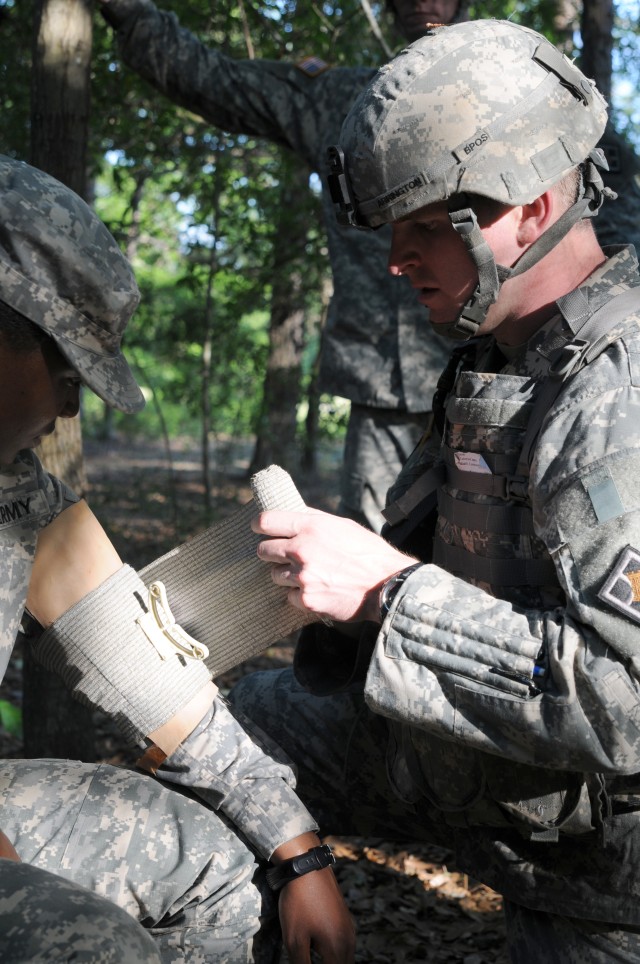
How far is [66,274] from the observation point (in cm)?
210

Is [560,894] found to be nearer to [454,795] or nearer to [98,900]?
[454,795]

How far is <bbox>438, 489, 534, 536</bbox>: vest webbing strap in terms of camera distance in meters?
2.17

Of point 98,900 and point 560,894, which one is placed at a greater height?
point 98,900

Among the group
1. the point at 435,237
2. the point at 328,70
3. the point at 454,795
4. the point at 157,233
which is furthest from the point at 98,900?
the point at 157,233

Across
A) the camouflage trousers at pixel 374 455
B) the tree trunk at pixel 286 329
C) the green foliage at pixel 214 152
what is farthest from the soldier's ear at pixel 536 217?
the tree trunk at pixel 286 329

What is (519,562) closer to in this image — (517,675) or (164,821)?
(517,675)

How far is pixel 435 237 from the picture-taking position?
7.36 feet

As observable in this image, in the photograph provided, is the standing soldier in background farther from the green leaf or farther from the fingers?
the fingers

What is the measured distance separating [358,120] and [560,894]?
1.80 meters

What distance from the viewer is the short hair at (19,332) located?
207 cm

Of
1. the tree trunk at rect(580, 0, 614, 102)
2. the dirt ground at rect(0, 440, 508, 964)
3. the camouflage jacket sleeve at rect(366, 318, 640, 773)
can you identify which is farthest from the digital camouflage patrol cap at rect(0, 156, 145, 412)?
the tree trunk at rect(580, 0, 614, 102)

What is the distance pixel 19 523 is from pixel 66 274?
573mm

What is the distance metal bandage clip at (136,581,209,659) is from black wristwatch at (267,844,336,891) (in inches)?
19.9

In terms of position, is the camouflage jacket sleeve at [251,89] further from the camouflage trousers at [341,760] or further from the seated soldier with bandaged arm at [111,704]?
the camouflage trousers at [341,760]
